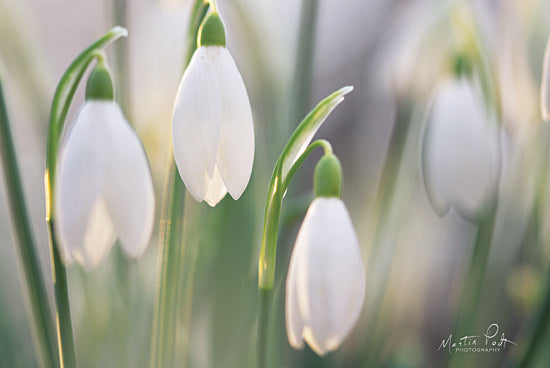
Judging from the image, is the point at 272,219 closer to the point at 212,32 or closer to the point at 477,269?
the point at 212,32

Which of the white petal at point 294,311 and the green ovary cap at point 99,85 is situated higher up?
the green ovary cap at point 99,85

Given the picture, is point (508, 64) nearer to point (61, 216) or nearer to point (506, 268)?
point (506, 268)

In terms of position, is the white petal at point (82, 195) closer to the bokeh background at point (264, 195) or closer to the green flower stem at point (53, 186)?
the green flower stem at point (53, 186)

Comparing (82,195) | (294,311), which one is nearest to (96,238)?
(82,195)

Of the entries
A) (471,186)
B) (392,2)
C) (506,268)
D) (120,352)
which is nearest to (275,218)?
(471,186)

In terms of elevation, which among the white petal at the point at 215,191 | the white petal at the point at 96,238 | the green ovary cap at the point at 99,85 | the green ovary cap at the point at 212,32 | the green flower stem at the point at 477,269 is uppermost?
the green ovary cap at the point at 212,32

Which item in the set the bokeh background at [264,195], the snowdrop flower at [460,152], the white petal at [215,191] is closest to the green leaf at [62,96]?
the white petal at [215,191]
